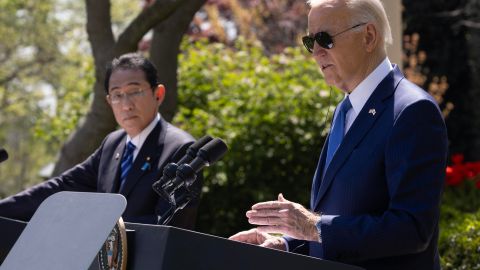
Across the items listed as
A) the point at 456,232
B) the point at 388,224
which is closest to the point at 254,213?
the point at 388,224

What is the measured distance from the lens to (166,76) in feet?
26.8

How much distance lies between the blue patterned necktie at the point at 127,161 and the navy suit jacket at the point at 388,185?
198 centimetres

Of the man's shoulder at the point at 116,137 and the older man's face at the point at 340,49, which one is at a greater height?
the older man's face at the point at 340,49

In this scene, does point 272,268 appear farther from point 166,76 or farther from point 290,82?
point 290,82

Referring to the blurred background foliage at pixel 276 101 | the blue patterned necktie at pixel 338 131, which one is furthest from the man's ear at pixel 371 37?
the blurred background foliage at pixel 276 101

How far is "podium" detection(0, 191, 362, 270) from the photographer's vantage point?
9.47ft

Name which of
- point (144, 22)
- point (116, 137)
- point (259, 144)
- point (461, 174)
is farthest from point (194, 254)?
point (461, 174)

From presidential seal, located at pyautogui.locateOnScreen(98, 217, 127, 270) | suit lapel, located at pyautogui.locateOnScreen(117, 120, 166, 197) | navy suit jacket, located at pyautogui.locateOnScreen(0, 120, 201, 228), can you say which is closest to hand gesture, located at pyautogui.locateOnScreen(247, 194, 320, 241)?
presidential seal, located at pyautogui.locateOnScreen(98, 217, 127, 270)

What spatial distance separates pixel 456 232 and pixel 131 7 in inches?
836

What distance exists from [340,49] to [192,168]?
729 millimetres

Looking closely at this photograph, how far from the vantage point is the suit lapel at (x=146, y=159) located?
5168 millimetres

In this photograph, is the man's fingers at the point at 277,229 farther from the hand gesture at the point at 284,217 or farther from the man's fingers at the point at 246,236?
the man's fingers at the point at 246,236

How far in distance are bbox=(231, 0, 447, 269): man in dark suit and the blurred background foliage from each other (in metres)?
0.60

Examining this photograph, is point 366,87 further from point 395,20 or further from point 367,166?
point 395,20
